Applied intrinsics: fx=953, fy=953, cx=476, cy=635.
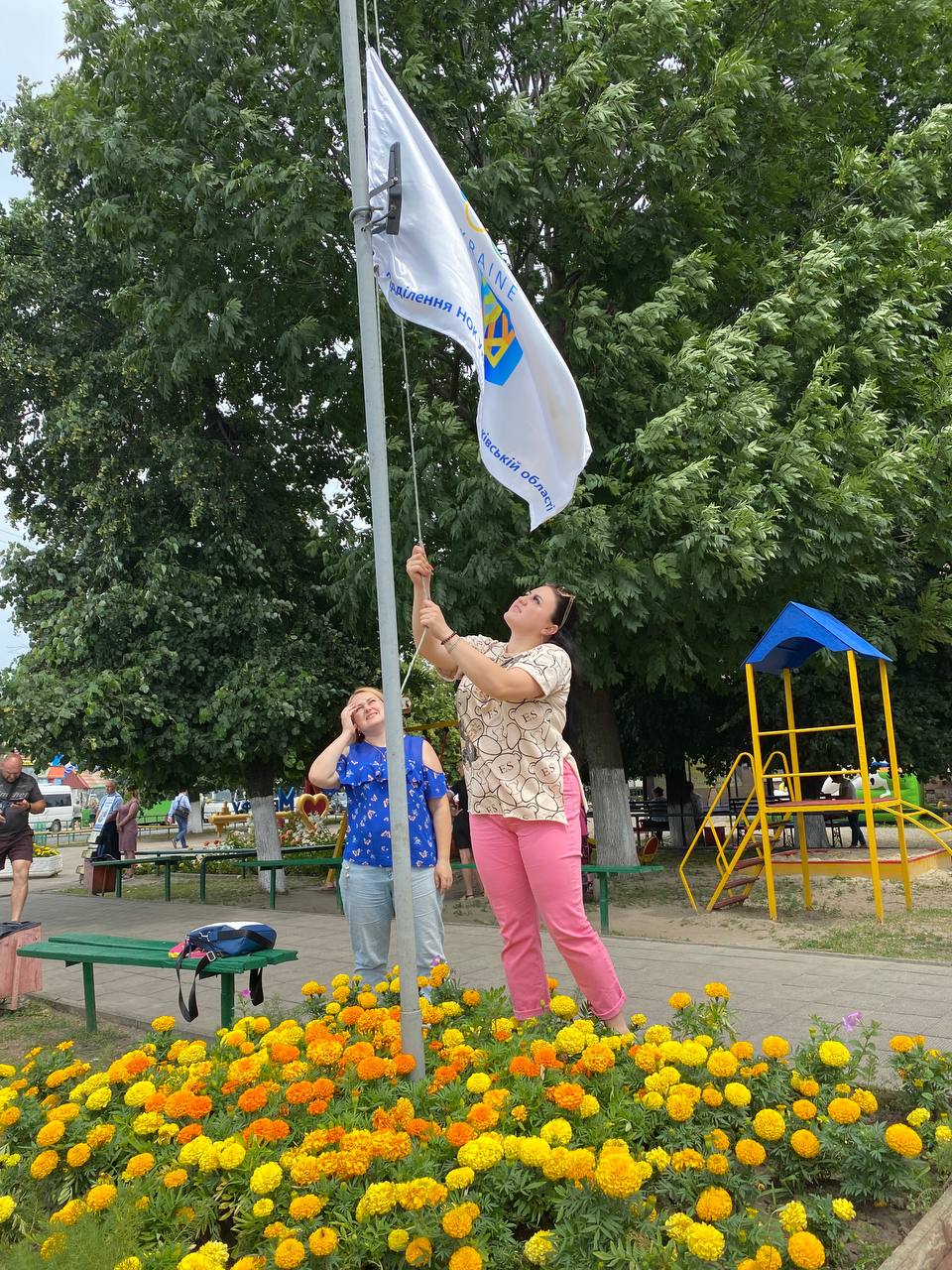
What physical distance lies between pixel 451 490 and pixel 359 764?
198 inches

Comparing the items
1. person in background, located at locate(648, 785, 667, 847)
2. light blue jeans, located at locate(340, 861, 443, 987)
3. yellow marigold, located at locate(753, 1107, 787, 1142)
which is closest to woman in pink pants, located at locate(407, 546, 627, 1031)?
light blue jeans, located at locate(340, 861, 443, 987)

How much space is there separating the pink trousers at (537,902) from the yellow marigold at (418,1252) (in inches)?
55.7

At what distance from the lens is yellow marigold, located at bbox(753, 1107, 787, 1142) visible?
2654 mm

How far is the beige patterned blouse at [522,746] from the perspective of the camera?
363 centimetres

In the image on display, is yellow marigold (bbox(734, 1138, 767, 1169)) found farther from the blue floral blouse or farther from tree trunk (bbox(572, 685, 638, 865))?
tree trunk (bbox(572, 685, 638, 865))

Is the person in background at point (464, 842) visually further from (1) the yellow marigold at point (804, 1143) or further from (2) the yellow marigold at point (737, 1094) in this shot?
(1) the yellow marigold at point (804, 1143)

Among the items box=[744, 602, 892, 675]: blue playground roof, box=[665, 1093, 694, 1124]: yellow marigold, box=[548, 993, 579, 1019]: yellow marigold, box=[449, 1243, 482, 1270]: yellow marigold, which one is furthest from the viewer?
box=[744, 602, 892, 675]: blue playground roof

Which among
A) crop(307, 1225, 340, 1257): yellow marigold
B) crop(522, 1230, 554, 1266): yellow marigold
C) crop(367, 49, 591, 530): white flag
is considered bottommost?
crop(522, 1230, 554, 1266): yellow marigold

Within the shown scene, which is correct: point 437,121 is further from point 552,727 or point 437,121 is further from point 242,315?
point 552,727

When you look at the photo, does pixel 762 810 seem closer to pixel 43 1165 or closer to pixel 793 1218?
pixel 793 1218

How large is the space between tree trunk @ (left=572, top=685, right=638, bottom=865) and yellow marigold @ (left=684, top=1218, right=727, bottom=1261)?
8.69 m

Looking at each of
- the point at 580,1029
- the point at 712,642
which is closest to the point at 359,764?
the point at 580,1029

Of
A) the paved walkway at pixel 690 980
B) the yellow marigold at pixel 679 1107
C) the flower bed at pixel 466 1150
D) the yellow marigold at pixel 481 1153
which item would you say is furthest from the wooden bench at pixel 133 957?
the yellow marigold at pixel 679 1107

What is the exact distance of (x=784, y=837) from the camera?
52.4ft
